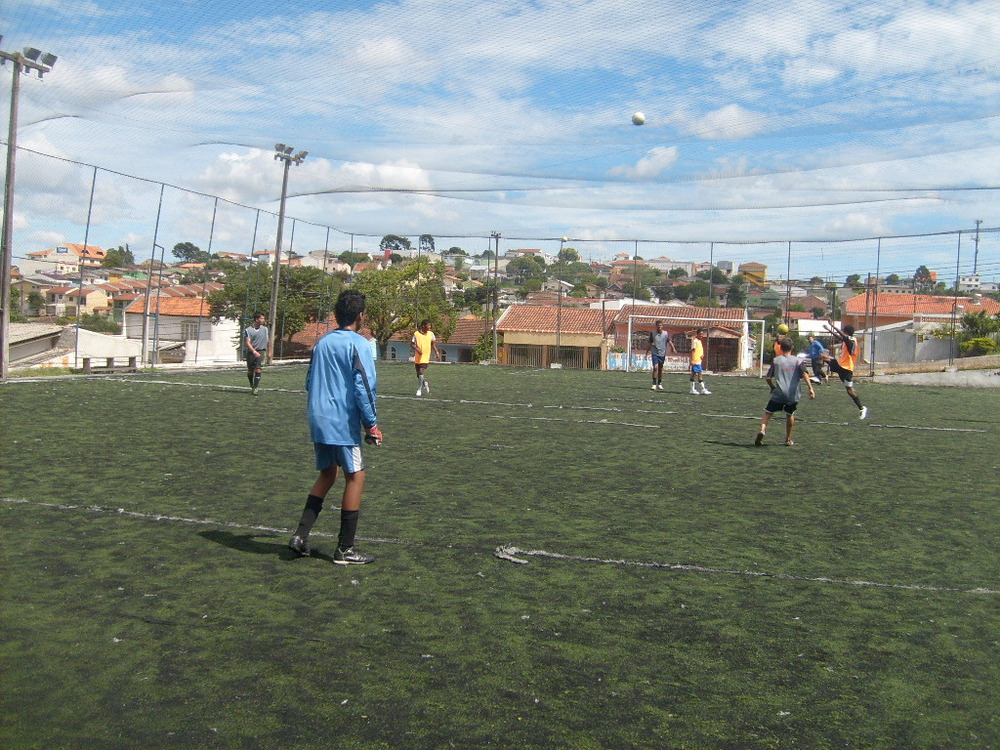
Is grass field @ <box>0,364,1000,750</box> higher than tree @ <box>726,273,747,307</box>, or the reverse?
tree @ <box>726,273,747,307</box>

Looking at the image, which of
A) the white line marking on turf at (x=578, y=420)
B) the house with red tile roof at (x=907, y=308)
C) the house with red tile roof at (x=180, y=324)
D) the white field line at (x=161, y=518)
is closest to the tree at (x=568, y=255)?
the house with red tile roof at (x=907, y=308)

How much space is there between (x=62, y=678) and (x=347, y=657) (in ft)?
4.07

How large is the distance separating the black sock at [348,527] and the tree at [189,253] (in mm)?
23096

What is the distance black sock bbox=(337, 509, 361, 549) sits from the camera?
6062 millimetres

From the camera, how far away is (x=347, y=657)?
14.7 feet

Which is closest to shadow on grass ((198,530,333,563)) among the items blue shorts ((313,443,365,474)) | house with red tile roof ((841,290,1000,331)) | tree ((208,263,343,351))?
blue shorts ((313,443,365,474))

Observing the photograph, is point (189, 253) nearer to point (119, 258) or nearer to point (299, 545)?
point (119, 258)

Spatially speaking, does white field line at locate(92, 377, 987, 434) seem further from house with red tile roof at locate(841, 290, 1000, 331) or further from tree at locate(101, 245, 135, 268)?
house with red tile roof at locate(841, 290, 1000, 331)

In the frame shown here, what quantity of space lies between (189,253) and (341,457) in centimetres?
2589

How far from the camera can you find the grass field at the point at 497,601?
3.88 meters

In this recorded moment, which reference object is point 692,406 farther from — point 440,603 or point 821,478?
point 440,603

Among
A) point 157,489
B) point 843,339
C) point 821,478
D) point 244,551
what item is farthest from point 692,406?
point 244,551

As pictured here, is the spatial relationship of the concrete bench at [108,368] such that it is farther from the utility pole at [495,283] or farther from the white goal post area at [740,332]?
the white goal post area at [740,332]

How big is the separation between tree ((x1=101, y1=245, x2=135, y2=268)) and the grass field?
14.8 metres
